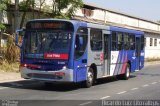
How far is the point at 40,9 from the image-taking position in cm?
3153

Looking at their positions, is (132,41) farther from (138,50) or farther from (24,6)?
(24,6)

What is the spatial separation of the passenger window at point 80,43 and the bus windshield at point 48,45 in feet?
1.37

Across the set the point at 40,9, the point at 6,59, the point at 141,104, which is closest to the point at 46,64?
the point at 141,104

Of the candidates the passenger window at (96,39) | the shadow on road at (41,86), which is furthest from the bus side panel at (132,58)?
the shadow on road at (41,86)

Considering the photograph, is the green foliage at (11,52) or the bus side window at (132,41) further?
the green foliage at (11,52)

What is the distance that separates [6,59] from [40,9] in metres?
5.65

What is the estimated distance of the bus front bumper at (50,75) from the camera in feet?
56.8

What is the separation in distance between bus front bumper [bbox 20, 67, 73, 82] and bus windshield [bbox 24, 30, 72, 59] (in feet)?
Result: 1.83

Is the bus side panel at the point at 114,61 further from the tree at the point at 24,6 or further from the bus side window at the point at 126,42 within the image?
the tree at the point at 24,6

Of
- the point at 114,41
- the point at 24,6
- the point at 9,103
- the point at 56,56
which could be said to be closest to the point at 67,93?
the point at 56,56

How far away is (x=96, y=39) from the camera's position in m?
20.0

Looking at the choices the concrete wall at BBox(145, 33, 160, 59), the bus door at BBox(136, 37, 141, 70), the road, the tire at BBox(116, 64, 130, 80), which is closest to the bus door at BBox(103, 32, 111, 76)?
the road

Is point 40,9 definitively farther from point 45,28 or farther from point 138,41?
point 45,28

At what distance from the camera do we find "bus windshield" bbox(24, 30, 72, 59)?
57.6 feet
